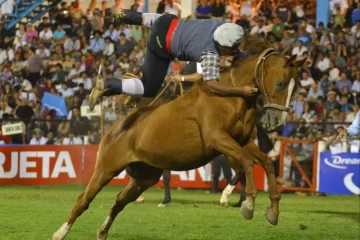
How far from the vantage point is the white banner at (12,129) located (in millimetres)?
21641

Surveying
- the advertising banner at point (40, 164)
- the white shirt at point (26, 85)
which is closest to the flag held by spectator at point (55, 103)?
the white shirt at point (26, 85)

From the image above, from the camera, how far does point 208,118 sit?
9.89 metres

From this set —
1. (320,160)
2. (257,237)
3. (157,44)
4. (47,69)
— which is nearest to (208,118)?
(157,44)

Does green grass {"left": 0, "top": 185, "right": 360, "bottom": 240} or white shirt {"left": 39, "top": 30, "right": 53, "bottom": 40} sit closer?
green grass {"left": 0, "top": 185, "right": 360, "bottom": 240}

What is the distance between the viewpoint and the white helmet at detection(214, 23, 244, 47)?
9.76 m

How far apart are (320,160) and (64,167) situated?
6.16 meters

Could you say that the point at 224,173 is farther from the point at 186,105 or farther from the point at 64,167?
the point at 186,105

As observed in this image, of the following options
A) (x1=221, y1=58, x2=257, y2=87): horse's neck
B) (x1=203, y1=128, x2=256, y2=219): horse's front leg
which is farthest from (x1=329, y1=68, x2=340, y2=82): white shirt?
(x1=203, y1=128, x2=256, y2=219): horse's front leg

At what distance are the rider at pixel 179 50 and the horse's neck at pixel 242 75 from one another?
189 mm

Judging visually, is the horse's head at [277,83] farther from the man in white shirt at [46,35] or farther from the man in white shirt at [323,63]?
the man in white shirt at [46,35]

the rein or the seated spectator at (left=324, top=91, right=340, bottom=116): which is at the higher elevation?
the rein

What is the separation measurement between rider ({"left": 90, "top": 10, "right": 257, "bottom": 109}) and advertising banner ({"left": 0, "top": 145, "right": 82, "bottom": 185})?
1014cm

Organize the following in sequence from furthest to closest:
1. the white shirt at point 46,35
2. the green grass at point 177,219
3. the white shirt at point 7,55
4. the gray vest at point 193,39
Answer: the white shirt at point 46,35 → the white shirt at point 7,55 → the green grass at point 177,219 → the gray vest at point 193,39

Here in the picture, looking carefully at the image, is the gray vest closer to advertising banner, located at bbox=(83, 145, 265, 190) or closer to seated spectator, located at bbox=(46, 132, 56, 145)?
advertising banner, located at bbox=(83, 145, 265, 190)
